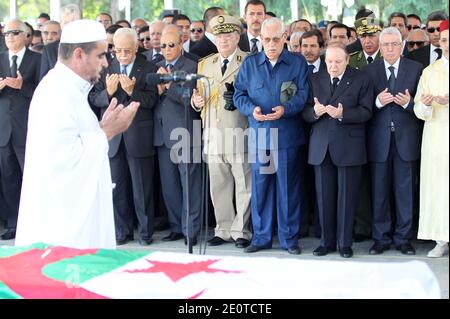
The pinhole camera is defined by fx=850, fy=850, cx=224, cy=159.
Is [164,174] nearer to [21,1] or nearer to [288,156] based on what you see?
[288,156]

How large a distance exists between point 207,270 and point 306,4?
856 cm

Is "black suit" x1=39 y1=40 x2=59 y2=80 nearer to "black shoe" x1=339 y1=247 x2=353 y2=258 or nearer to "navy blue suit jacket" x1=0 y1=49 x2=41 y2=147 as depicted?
"navy blue suit jacket" x1=0 y1=49 x2=41 y2=147

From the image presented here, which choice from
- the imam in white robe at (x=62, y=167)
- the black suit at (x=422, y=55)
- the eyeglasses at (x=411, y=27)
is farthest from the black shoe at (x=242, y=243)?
the eyeglasses at (x=411, y=27)

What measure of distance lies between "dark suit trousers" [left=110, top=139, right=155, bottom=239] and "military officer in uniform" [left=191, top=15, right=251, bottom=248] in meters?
0.68

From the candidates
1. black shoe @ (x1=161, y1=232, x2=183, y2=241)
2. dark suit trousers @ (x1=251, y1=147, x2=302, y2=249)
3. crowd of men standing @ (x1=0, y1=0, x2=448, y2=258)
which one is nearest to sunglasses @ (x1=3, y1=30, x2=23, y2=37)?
crowd of men standing @ (x1=0, y1=0, x2=448, y2=258)

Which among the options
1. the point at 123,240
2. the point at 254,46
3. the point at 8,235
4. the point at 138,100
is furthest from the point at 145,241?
the point at 254,46

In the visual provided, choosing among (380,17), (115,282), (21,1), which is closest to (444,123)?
(115,282)

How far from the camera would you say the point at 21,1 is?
46.9 feet

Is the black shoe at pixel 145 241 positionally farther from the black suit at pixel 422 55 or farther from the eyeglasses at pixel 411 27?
the eyeglasses at pixel 411 27

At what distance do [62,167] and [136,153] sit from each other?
3136mm

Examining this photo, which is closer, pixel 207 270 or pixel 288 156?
pixel 207 270

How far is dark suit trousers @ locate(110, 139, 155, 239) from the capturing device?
26.9 ft
